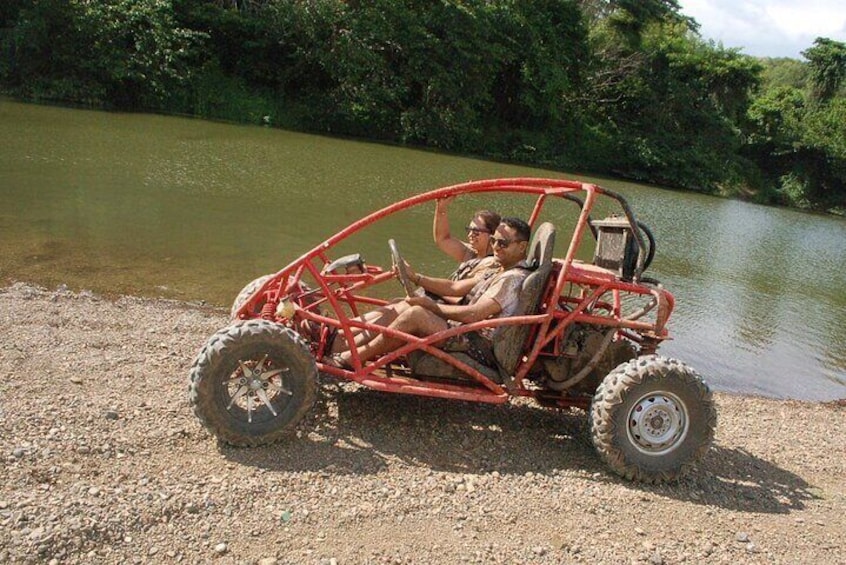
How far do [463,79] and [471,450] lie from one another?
32040mm

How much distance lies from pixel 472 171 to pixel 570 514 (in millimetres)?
23302

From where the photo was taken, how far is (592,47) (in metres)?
43.4

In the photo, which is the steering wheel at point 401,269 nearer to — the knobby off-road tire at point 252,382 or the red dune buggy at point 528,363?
the red dune buggy at point 528,363

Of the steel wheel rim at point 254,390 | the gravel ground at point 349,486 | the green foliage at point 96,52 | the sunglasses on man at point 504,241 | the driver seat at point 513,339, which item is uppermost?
the green foliage at point 96,52

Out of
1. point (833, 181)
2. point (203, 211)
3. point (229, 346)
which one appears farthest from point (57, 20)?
point (833, 181)

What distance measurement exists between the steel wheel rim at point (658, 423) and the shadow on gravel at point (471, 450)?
280 mm

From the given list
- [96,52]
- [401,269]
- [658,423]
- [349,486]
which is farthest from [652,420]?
[96,52]

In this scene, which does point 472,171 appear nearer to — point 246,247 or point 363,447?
point 246,247

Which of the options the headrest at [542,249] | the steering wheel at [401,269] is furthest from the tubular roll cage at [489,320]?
the steering wheel at [401,269]

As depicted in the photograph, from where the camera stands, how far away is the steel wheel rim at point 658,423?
4840 millimetres

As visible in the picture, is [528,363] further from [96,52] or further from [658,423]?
[96,52]

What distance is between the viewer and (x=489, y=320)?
4.79 metres

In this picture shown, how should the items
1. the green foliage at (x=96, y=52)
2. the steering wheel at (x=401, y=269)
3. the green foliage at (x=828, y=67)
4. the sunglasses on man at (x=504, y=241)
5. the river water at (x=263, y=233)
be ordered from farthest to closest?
the green foliage at (x=828, y=67)
the green foliage at (x=96, y=52)
the river water at (x=263, y=233)
the sunglasses on man at (x=504, y=241)
the steering wheel at (x=401, y=269)

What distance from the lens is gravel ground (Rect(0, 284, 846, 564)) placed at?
354 centimetres
